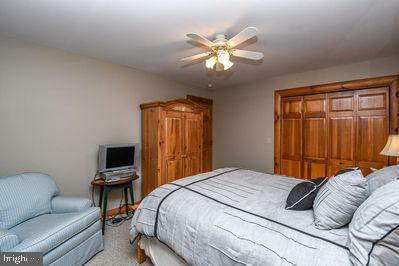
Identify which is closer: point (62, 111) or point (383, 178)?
point (383, 178)

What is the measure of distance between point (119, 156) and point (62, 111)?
3.18 feet

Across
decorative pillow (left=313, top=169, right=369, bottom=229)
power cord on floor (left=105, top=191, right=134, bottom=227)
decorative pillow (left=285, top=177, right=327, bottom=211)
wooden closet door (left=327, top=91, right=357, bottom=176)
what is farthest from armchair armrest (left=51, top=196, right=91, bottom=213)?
wooden closet door (left=327, top=91, right=357, bottom=176)

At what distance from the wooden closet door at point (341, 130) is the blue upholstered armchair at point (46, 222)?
3.68m

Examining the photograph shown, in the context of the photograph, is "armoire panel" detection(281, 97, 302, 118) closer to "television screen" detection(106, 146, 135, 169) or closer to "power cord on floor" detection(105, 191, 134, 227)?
"television screen" detection(106, 146, 135, 169)

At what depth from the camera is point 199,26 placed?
77.4 inches

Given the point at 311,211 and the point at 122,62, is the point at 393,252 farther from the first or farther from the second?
the point at 122,62

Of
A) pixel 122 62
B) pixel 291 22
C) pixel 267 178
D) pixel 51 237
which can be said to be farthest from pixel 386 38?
pixel 51 237

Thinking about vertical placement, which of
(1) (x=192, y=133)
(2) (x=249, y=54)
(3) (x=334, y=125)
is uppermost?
(2) (x=249, y=54)

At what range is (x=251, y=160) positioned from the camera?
425 centimetres

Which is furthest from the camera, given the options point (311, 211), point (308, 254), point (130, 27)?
point (130, 27)

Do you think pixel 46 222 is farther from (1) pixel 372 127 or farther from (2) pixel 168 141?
(1) pixel 372 127

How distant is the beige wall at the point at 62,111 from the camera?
224 centimetres

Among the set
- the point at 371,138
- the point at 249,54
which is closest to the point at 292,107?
the point at 371,138

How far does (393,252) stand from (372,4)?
1876 mm
